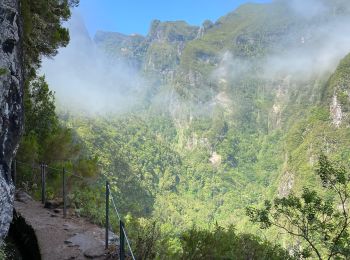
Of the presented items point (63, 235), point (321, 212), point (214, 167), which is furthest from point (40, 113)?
point (214, 167)

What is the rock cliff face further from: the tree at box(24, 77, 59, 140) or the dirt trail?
the tree at box(24, 77, 59, 140)

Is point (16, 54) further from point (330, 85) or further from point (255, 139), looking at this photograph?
point (255, 139)

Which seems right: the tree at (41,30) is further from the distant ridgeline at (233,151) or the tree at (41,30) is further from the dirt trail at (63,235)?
the distant ridgeline at (233,151)

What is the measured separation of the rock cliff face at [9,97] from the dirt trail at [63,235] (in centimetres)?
92

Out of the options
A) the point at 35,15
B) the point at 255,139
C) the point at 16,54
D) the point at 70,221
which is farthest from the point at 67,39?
the point at 255,139

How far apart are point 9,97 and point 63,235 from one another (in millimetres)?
2488

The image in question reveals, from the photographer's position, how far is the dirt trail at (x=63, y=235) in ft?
19.1

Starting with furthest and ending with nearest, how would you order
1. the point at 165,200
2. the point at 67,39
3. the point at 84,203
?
the point at 165,200 → the point at 67,39 → the point at 84,203

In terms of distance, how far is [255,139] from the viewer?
627 feet

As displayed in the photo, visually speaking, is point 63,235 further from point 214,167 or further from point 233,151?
point 233,151

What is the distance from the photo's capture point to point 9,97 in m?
6.25

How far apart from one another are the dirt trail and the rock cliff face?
0.92m

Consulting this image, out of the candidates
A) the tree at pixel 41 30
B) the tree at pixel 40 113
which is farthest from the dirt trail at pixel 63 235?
the tree at pixel 40 113

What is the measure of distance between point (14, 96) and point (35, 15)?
356cm
